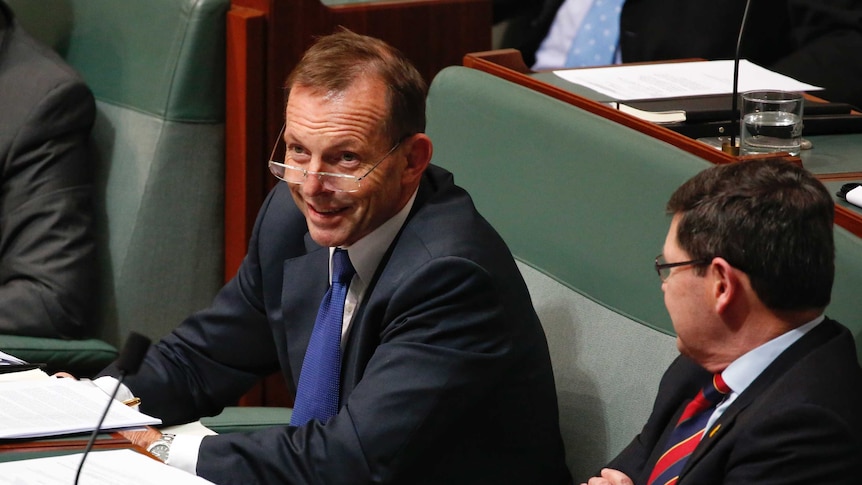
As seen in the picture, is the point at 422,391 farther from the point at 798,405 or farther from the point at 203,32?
the point at 203,32

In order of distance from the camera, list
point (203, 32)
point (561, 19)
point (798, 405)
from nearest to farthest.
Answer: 1. point (798, 405)
2. point (203, 32)
3. point (561, 19)

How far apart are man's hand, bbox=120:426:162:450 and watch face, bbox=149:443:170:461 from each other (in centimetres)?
1

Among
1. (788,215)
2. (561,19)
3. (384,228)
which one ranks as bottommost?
(561,19)

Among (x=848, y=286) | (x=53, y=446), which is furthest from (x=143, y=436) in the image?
(x=848, y=286)

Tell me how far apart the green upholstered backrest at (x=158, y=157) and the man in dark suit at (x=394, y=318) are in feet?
2.74

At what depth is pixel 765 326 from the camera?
1378 millimetres

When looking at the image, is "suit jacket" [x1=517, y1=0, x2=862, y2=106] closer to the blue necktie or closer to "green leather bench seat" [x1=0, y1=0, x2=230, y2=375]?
"green leather bench seat" [x1=0, y1=0, x2=230, y2=375]

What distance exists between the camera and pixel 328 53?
176 centimetres

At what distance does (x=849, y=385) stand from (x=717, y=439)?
5.9 inches

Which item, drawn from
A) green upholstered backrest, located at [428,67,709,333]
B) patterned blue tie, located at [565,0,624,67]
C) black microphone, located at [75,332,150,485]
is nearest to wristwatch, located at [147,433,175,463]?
black microphone, located at [75,332,150,485]

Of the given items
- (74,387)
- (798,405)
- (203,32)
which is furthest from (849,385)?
(203,32)

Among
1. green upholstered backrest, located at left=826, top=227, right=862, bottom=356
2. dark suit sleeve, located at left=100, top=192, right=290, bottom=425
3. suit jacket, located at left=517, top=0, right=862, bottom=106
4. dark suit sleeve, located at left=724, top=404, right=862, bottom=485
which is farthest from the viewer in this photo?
suit jacket, located at left=517, top=0, right=862, bottom=106

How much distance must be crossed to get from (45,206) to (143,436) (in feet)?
3.30

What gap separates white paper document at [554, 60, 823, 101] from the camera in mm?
2291
